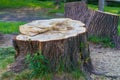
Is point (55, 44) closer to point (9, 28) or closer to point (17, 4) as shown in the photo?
point (9, 28)

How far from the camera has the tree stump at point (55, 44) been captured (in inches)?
196

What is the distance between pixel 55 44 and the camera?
493cm

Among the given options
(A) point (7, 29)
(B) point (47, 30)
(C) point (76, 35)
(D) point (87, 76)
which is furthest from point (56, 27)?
(A) point (7, 29)

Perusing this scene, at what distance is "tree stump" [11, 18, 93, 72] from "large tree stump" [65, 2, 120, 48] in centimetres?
222

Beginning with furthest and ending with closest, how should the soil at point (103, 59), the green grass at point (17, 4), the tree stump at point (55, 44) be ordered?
the green grass at point (17, 4) < the soil at point (103, 59) < the tree stump at point (55, 44)

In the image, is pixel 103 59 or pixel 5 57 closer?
pixel 5 57

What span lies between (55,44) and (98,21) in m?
3.14

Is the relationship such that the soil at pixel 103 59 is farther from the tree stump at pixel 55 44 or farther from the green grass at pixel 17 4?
the green grass at pixel 17 4

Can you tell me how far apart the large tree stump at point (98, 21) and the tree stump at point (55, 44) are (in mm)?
2221

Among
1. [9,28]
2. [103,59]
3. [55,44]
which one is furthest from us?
[9,28]

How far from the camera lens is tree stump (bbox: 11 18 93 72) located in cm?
497

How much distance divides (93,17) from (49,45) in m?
3.23

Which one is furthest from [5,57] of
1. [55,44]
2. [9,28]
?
[9,28]

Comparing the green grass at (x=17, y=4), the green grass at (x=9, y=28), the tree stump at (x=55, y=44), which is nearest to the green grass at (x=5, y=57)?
the tree stump at (x=55, y=44)
